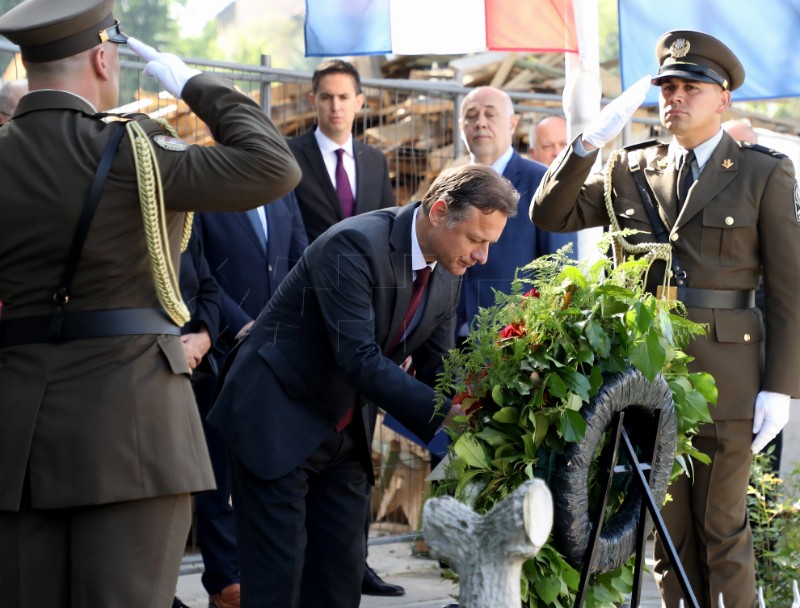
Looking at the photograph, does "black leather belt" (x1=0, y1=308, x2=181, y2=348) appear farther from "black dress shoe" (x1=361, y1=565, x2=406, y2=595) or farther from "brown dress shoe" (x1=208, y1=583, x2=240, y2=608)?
"black dress shoe" (x1=361, y1=565, x2=406, y2=595)

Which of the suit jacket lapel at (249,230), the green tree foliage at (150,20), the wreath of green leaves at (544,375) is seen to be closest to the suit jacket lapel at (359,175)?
the suit jacket lapel at (249,230)

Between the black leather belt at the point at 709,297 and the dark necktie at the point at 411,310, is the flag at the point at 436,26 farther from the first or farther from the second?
the dark necktie at the point at 411,310

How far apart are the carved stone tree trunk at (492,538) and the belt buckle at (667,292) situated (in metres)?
1.79

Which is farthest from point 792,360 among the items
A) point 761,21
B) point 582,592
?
point 761,21

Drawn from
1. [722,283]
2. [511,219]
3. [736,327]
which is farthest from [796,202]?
[511,219]

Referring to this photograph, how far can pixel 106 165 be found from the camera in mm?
2988

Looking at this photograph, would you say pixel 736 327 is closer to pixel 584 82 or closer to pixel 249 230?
pixel 584 82

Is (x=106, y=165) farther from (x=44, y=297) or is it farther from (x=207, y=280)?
(x=207, y=280)

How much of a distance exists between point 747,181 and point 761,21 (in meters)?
Answer: 1.83

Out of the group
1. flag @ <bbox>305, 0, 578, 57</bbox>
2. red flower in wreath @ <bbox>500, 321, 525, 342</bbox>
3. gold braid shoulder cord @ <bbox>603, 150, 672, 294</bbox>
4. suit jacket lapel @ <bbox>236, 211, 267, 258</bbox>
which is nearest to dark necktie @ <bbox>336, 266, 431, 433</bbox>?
red flower in wreath @ <bbox>500, 321, 525, 342</bbox>

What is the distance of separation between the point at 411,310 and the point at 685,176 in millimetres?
1336

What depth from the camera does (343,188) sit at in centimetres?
619

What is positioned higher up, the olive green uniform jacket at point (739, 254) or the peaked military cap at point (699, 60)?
the peaked military cap at point (699, 60)

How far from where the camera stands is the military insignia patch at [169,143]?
3.05 metres
